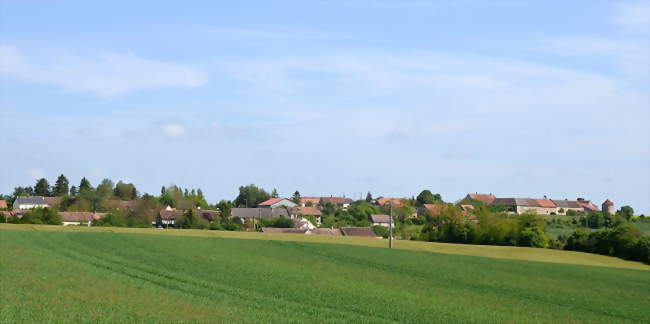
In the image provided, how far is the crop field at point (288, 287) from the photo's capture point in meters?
23.5

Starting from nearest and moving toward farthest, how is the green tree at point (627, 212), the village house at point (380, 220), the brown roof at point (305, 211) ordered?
1. the green tree at point (627, 212)
2. the village house at point (380, 220)
3. the brown roof at point (305, 211)

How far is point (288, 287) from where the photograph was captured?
1251 inches

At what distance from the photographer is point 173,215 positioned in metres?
142

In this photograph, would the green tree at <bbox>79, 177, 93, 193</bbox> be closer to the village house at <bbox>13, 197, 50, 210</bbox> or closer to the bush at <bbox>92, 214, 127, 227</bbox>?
the village house at <bbox>13, 197, 50, 210</bbox>

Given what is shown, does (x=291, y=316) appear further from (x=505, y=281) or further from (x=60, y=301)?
(x=505, y=281)

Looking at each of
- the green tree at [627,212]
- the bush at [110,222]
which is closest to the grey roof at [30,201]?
the bush at [110,222]

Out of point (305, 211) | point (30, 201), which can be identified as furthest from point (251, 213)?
point (30, 201)

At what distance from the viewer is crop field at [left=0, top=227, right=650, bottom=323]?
23.5m

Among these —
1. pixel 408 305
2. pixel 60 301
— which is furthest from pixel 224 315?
pixel 408 305

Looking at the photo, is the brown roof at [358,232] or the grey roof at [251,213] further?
Result: the grey roof at [251,213]

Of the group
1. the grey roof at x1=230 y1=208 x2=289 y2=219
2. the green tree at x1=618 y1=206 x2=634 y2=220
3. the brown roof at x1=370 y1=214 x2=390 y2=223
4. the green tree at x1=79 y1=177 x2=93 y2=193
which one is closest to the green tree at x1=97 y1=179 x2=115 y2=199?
the green tree at x1=79 y1=177 x2=93 y2=193

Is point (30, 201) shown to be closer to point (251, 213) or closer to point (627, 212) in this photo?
point (251, 213)

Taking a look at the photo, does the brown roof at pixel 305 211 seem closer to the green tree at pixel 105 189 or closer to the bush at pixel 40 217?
the green tree at pixel 105 189

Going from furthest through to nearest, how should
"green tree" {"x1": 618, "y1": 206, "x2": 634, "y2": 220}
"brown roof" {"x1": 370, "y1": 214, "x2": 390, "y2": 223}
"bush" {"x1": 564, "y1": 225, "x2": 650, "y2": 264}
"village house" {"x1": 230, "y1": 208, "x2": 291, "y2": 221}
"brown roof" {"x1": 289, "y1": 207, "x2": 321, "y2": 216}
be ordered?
"brown roof" {"x1": 289, "y1": 207, "x2": 321, "y2": 216}, "brown roof" {"x1": 370, "y1": 214, "x2": 390, "y2": 223}, "village house" {"x1": 230, "y1": 208, "x2": 291, "y2": 221}, "green tree" {"x1": 618, "y1": 206, "x2": 634, "y2": 220}, "bush" {"x1": 564, "y1": 225, "x2": 650, "y2": 264}
